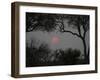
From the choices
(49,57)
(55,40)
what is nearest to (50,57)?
(49,57)

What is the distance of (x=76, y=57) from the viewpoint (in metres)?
2.37

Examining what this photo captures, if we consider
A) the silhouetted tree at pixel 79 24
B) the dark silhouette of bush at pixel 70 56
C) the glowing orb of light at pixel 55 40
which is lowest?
the dark silhouette of bush at pixel 70 56

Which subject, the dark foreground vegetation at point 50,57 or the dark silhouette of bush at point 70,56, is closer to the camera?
the dark foreground vegetation at point 50,57

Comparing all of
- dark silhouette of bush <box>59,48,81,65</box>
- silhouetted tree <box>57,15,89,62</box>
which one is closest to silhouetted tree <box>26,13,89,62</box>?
silhouetted tree <box>57,15,89,62</box>

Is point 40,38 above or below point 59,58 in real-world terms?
above

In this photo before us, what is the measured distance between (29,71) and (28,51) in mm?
170

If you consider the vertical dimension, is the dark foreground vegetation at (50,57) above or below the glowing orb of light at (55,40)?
below

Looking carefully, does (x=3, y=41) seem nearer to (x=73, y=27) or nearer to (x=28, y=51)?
(x=28, y=51)

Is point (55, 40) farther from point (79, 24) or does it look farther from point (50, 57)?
point (79, 24)

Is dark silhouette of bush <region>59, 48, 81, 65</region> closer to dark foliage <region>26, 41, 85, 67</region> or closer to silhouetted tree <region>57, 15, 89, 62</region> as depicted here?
dark foliage <region>26, 41, 85, 67</region>

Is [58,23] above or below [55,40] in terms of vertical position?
above

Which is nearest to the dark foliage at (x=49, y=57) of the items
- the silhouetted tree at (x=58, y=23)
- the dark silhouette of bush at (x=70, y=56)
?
the dark silhouette of bush at (x=70, y=56)

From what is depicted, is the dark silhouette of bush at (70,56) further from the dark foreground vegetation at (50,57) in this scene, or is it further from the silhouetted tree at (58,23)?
the silhouetted tree at (58,23)

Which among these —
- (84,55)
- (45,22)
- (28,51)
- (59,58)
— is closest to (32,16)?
(45,22)
